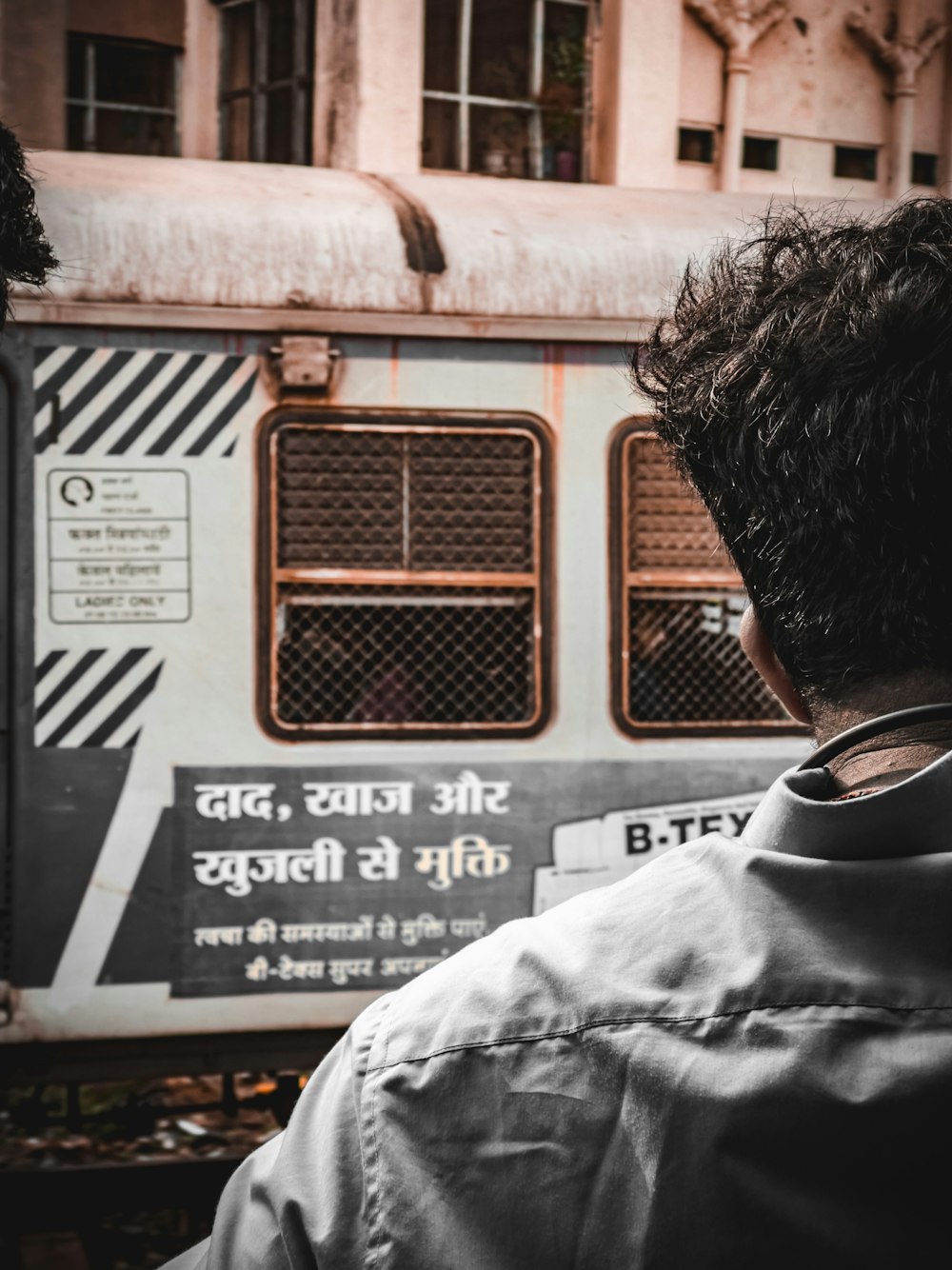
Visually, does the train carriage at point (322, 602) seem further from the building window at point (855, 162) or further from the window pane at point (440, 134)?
the building window at point (855, 162)

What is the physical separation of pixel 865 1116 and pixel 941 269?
2.02 feet

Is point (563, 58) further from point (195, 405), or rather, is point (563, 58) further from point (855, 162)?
point (195, 405)

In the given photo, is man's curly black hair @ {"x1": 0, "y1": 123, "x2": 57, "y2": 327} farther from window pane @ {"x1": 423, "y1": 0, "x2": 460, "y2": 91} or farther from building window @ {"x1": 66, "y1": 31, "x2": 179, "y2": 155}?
building window @ {"x1": 66, "y1": 31, "x2": 179, "y2": 155}

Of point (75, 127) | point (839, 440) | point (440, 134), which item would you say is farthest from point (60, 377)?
point (75, 127)

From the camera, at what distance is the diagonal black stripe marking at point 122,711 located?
3975mm

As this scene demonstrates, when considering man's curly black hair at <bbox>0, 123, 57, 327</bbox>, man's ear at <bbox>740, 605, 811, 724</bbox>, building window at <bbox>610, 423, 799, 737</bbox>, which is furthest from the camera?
building window at <bbox>610, 423, 799, 737</bbox>

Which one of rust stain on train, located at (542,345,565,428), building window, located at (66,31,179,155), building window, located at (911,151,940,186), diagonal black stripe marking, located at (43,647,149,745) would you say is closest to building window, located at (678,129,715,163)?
building window, located at (911,151,940,186)

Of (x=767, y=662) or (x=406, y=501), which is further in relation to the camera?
(x=406, y=501)

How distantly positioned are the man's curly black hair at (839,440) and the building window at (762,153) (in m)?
9.45

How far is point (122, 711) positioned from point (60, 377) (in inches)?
39.8

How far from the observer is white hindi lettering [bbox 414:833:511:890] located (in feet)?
13.6

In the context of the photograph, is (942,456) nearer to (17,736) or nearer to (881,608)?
(881,608)

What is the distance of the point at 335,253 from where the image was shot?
4.13 metres

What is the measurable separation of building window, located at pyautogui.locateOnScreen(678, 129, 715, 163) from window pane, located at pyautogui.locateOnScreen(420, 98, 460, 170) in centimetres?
173
